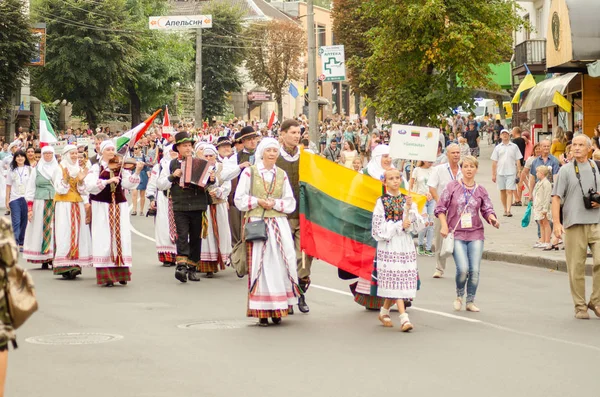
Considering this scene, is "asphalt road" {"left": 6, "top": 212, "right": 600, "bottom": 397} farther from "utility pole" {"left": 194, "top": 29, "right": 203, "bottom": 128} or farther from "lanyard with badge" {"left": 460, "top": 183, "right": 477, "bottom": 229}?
"utility pole" {"left": 194, "top": 29, "right": 203, "bottom": 128}

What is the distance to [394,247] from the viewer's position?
10625 millimetres

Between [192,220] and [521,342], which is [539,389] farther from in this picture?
[192,220]

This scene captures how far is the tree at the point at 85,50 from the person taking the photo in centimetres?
5825

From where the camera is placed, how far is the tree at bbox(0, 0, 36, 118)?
48781 mm

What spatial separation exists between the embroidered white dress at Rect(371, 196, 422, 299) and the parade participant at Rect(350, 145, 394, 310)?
866 mm

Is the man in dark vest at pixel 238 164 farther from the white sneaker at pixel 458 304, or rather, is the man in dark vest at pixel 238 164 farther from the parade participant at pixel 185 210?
the white sneaker at pixel 458 304

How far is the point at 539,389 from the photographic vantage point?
7.73m

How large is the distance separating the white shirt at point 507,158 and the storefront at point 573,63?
235cm

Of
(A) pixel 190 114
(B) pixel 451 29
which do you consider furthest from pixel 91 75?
(B) pixel 451 29

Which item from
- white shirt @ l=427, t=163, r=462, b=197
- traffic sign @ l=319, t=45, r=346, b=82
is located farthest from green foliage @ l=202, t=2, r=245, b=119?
white shirt @ l=427, t=163, r=462, b=197

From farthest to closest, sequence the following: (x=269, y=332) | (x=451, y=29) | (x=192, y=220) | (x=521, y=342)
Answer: (x=451, y=29) < (x=192, y=220) < (x=269, y=332) < (x=521, y=342)

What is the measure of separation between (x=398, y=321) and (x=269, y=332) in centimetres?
140

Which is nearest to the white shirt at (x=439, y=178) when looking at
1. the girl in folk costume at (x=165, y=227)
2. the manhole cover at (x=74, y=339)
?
the girl in folk costume at (x=165, y=227)

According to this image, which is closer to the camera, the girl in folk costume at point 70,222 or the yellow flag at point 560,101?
the girl in folk costume at point 70,222
